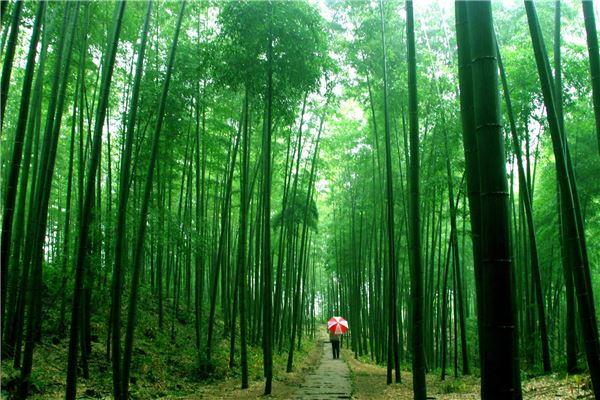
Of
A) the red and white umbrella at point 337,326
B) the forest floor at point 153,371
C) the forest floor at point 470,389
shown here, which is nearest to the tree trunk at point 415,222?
the forest floor at point 470,389

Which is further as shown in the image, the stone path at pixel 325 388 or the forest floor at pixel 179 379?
the stone path at pixel 325 388

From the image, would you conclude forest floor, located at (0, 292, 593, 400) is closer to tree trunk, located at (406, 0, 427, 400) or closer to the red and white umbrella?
tree trunk, located at (406, 0, 427, 400)

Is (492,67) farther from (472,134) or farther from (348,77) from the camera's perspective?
(348,77)

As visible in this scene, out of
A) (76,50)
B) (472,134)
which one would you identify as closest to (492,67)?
(472,134)

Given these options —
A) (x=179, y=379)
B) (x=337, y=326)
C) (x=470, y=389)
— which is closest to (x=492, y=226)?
(x=470, y=389)

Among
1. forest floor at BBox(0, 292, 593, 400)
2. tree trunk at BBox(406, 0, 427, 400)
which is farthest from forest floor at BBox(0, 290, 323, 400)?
tree trunk at BBox(406, 0, 427, 400)

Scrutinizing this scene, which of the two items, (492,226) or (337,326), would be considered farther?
(337,326)

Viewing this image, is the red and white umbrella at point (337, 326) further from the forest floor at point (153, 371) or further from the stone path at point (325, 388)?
the stone path at point (325, 388)

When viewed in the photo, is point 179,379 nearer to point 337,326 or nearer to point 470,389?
point 470,389

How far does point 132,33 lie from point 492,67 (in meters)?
6.32

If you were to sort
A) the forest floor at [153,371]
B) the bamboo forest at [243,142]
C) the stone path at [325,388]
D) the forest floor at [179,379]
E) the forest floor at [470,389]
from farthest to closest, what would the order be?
1. the stone path at [325,388]
2. the forest floor at [153,371]
3. the forest floor at [179,379]
4. the forest floor at [470,389]
5. the bamboo forest at [243,142]

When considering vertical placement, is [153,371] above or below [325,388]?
above

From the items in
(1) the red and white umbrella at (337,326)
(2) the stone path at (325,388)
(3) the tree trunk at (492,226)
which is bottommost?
(2) the stone path at (325,388)

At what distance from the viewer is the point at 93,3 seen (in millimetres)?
6012
